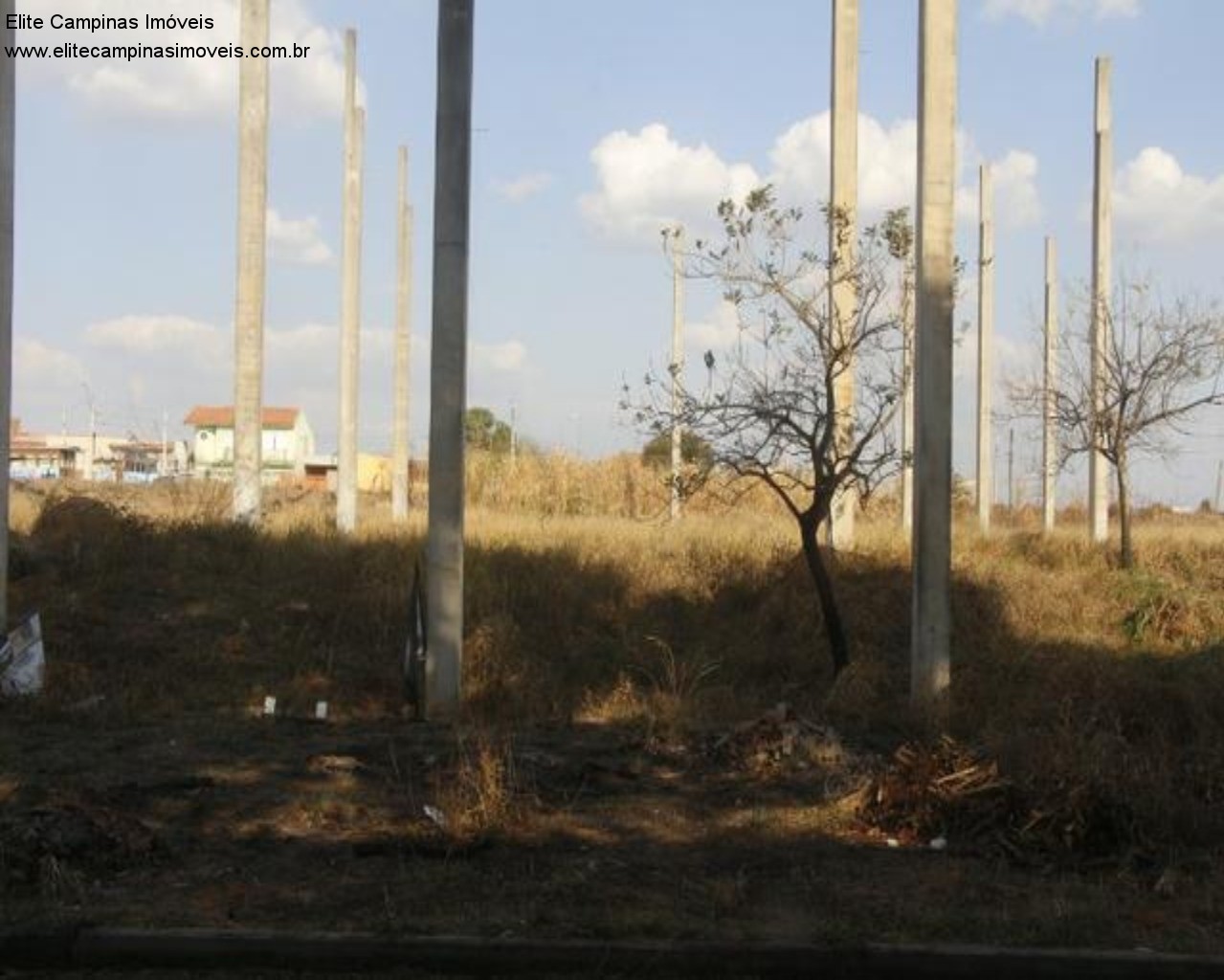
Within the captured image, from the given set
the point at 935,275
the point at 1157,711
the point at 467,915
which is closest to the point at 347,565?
the point at 935,275

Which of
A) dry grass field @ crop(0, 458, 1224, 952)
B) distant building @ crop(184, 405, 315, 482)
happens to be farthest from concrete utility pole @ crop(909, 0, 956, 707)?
distant building @ crop(184, 405, 315, 482)

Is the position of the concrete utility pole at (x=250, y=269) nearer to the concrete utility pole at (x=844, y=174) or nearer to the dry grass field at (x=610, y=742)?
the dry grass field at (x=610, y=742)

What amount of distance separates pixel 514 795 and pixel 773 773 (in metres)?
1.95

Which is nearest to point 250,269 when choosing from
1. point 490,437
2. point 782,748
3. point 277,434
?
point 782,748

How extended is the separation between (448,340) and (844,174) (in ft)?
24.3

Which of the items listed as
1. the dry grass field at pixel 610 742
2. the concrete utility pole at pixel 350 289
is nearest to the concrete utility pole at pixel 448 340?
the dry grass field at pixel 610 742

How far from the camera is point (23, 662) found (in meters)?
11.6

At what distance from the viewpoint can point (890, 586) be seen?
1590 cm

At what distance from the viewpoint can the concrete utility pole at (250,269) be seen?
734 inches

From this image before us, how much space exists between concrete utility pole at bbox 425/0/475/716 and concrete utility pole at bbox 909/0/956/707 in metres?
3.93

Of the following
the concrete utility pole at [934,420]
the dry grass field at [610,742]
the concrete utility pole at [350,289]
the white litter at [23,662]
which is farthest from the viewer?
the concrete utility pole at [350,289]

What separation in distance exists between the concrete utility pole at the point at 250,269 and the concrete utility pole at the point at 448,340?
8.26m

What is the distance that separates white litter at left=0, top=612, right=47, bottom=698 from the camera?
11430 mm

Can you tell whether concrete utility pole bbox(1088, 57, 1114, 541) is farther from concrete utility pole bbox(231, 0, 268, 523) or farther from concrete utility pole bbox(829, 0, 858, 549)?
concrete utility pole bbox(231, 0, 268, 523)
